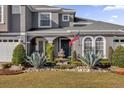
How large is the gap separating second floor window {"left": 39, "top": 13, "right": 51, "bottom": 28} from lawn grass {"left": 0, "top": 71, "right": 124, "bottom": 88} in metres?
12.0

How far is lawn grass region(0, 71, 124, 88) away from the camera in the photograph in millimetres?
16359

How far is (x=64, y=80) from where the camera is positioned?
58.0 ft

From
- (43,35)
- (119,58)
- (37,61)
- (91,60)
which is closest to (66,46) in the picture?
(43,35)

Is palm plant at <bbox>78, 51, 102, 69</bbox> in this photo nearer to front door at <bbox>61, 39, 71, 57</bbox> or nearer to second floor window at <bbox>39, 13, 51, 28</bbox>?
front door at <bbox>61, 39, 71, 57</bbox>

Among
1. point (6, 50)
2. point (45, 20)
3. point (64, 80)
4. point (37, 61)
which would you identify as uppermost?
point (45, 20)

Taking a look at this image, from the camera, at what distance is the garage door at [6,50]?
27436 millimetres

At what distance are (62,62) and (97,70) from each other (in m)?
5.04

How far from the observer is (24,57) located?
77.4ft

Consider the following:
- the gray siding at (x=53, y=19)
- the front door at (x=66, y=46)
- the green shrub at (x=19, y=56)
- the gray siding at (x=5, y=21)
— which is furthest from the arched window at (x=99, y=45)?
the gray siding at (x=5, y=21)

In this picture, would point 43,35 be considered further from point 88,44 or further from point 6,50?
point 88,44

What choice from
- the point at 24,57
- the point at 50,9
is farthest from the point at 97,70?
the point at 50,9

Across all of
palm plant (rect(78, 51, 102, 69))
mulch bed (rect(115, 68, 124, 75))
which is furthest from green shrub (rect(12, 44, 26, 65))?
mulch bed (rect(115, 68, 124, 75))

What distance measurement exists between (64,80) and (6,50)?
11095mm

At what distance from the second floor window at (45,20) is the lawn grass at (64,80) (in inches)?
472
